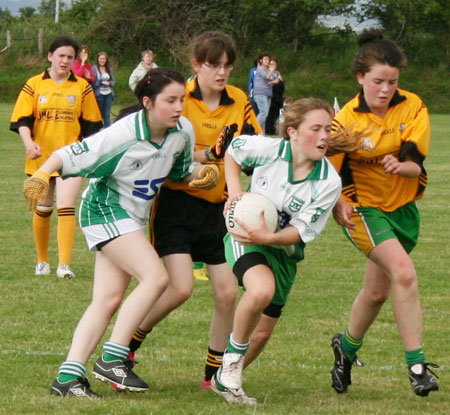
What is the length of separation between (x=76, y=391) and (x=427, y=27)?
38.8 m

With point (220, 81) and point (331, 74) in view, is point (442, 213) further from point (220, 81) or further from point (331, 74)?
point (331, 74)

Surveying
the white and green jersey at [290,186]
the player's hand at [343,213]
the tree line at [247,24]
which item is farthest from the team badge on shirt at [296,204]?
the tree line at [247,24]

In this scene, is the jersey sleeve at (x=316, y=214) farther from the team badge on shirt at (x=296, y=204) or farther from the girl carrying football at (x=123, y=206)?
the girl carrying football at (x=123, y=206)

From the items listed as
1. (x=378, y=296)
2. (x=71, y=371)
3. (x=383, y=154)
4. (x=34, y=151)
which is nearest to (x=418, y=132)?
(x=383, y=154)

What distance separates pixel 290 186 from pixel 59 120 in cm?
396

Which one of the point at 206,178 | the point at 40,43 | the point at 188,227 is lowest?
the point at 40,43

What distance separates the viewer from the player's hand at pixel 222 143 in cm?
535

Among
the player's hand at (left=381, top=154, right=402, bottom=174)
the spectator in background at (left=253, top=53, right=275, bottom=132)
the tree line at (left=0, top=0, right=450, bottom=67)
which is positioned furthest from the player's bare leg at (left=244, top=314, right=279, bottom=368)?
the tree line at (left=0, top=0, right=450, bottom=67)

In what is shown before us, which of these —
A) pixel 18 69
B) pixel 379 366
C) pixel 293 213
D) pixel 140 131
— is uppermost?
pixel 140 131

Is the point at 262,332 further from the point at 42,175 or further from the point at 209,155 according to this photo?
the point at 42,175

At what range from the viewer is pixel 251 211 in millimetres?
4777

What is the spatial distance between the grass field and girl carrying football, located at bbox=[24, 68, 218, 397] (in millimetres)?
217

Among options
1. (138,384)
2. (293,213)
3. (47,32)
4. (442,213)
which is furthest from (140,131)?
(47,32)

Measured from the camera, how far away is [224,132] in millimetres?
5391
